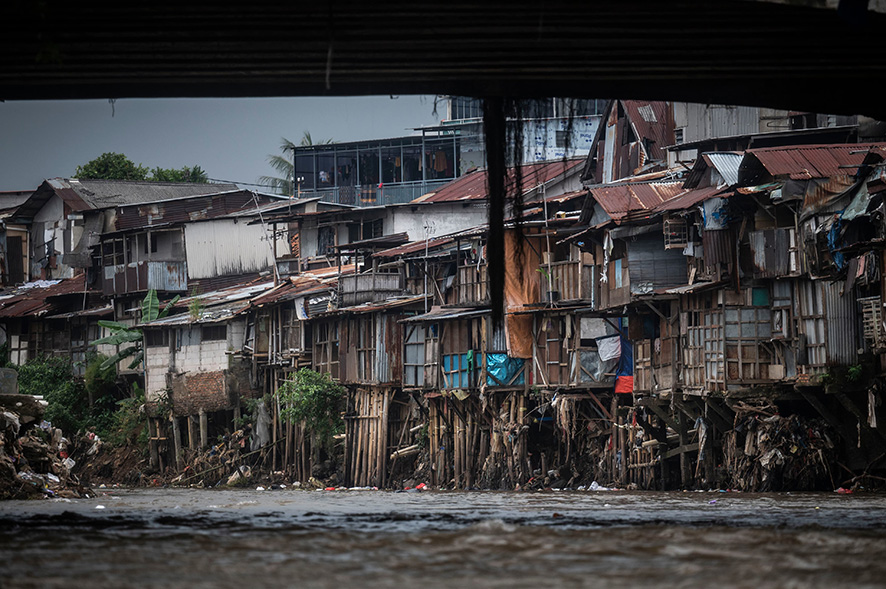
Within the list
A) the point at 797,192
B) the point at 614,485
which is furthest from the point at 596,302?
the point at 797,192

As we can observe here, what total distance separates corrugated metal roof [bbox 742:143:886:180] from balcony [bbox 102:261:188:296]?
30876 mm

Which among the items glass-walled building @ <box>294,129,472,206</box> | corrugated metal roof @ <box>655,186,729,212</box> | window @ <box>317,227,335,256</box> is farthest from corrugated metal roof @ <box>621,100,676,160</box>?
glass-walled building @ <box>294,129,472,206</box>

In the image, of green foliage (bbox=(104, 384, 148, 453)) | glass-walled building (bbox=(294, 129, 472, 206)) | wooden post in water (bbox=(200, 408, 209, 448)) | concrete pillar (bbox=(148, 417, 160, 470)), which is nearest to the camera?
wooden post in water (bbox=(200, 408, 209, 448))

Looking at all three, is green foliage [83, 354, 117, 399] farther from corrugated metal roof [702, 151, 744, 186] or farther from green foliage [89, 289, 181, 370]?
corrugated metal roof [702, 151, 744, 186]

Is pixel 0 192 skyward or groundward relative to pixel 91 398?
skyward

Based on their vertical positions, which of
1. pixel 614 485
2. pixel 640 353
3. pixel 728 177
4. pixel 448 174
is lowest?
pixel 614 485

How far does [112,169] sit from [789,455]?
2058 inches

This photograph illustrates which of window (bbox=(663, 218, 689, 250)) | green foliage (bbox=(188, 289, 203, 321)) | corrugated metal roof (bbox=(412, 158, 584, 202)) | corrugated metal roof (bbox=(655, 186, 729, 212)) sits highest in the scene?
corrugated metal roof (bbox=(412, 158, 584, 202))

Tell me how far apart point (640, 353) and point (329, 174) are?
97.4 feet

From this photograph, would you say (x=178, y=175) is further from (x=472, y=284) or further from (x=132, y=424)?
(x=472, y=284)

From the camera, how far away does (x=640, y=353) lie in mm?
34469

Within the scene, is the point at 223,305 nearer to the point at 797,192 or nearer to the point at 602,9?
the point at 797,192

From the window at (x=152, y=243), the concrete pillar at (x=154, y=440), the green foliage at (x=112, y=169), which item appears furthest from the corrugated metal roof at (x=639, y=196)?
the green foliage at (x=112, y=169)

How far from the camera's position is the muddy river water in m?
8.14
